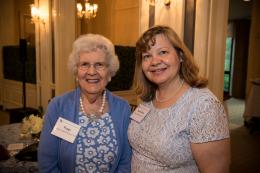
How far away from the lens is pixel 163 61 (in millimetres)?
1471

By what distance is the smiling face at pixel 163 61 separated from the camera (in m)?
1.47

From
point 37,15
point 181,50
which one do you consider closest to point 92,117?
point 181,50

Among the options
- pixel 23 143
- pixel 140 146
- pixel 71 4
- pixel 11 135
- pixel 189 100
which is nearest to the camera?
pixel 189 100

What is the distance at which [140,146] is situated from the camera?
1.53 meters

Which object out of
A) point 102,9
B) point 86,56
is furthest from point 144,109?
point 102,9

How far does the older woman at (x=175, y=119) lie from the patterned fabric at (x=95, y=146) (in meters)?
0.18

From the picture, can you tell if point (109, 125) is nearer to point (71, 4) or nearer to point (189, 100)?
point (189, 100)

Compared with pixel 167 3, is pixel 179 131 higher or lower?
lower

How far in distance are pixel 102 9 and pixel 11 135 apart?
244 inches

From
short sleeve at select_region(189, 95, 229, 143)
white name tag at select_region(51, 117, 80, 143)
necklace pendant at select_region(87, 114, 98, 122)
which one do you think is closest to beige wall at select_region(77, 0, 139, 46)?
necklace pendant at select_region(87, 114, 98, 122)

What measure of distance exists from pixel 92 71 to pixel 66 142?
45 cm

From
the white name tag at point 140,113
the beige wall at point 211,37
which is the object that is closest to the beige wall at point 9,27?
the beige wall at point 211,37

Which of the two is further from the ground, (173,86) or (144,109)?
(173,86)

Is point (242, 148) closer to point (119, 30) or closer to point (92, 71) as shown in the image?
point (92, 71)
